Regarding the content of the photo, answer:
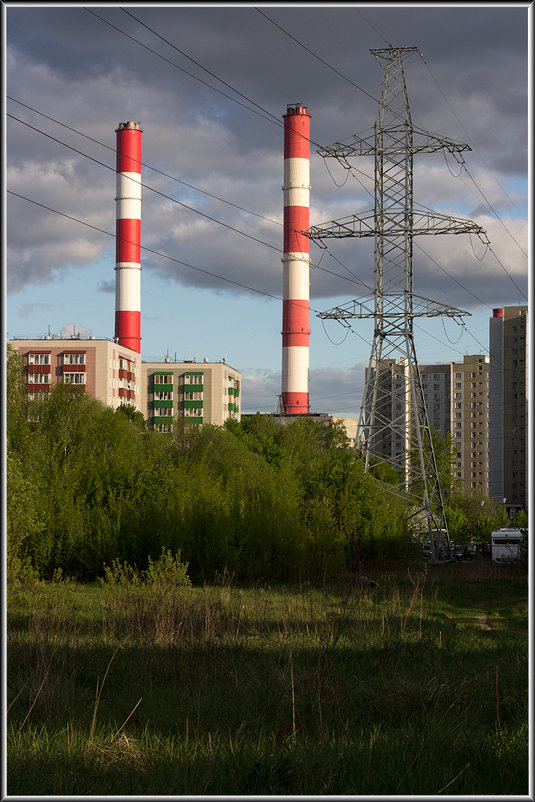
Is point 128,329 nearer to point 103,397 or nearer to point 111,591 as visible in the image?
point 103,397

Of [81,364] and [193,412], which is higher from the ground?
[81,364]

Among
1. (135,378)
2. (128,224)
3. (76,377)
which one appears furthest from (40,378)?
(128,224)

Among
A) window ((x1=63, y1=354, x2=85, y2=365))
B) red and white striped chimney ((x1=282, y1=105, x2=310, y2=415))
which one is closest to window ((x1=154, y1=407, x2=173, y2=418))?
window ((x1=63, y1=354, x2=85, y2=365))

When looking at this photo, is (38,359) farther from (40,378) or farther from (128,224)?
(128,224)

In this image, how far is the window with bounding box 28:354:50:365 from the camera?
79375mm

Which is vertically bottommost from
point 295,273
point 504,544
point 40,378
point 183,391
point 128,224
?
point 504,544

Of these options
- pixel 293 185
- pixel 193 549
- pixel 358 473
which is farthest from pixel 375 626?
pixel 293 185

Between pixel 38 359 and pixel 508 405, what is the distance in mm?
60936

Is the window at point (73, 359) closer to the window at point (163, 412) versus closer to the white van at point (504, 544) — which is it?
the window at point (163, 412)

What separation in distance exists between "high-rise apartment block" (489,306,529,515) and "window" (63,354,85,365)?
56.5 m

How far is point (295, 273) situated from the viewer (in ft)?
222

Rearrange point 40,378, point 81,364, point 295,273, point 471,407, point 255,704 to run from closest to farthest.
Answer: point 255,704 → point 295,273 → point 81,364 → point 40,378 → point 471,407

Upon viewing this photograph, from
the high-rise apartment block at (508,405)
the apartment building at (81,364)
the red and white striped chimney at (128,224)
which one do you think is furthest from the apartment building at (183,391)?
the high-rise apartment block at (508,405)

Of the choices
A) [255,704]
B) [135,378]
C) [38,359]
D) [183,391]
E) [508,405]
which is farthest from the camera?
[508,405]
